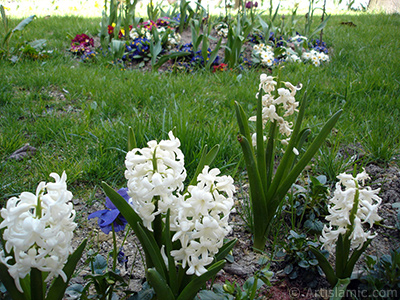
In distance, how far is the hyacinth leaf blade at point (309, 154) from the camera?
1343 mm

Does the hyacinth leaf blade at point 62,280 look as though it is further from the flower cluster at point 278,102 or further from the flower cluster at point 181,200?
the flower cluster at point 278,102

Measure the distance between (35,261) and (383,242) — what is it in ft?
4.76

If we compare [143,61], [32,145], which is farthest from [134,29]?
[32,145]

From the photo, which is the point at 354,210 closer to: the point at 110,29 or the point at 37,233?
the point at 37,233

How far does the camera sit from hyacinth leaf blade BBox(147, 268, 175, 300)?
951 millimetres

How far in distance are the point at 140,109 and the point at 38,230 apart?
2.25 m

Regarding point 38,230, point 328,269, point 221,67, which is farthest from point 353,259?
point 221,67

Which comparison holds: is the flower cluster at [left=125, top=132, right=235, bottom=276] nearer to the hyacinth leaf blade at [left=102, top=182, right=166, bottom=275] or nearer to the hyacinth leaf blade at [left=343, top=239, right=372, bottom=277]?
the hyacinth leaf blade at [left=102, top=182, right=166, bottom=275]

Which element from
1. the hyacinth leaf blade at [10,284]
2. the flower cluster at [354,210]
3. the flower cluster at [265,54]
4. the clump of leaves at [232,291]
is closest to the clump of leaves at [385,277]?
the flower cluster at [354,210]

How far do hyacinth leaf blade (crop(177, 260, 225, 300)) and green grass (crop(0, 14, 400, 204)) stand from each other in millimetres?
982

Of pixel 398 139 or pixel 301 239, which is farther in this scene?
pixel 398 139

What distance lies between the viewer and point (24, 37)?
16.0 ft

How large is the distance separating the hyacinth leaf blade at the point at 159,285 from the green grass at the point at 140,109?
101 centimetres

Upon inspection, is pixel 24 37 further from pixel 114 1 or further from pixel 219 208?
pixel 219 208
